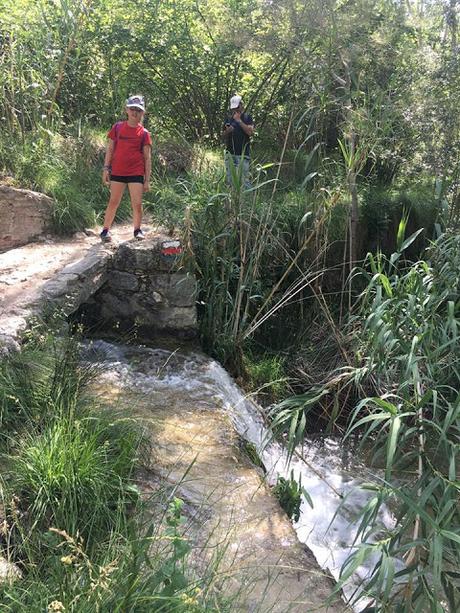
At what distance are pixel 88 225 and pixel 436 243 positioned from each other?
3.97 metres

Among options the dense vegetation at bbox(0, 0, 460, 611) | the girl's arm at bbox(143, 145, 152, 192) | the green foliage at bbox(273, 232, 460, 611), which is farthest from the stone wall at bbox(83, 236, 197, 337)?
the green foliage at bbox(273, 232, 460, 611)

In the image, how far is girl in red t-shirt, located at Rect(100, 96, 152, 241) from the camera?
4969mm

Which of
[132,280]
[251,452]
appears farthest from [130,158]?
[251,452]

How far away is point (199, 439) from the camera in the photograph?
11.0 ft

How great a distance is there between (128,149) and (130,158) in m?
0.09

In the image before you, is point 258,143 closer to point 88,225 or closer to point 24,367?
point 88,225

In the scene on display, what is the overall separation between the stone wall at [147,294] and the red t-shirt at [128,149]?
28.1 inches

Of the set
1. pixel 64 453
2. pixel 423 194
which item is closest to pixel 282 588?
pixel 64 453

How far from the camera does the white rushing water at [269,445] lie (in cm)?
347

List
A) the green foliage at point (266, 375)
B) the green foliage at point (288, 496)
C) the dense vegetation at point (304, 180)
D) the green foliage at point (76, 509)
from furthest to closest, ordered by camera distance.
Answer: the green foliage at point (266, 375) < the green foliage at point (288, 496) < the dense vegetation at point (304, 180) < the green foliage at point (76, 509)

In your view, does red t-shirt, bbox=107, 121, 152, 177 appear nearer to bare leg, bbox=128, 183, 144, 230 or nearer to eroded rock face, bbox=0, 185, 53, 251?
bare leg, bbox=128, 183, 144, 230

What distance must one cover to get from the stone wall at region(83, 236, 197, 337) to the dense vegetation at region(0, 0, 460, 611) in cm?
23

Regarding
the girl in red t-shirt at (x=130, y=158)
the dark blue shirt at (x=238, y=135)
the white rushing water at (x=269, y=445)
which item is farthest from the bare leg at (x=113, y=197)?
the dark blue shirt at (x=238, y=135)

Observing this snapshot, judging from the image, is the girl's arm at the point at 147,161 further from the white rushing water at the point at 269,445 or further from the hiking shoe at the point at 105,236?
the white rushing water at the point at 269,445
